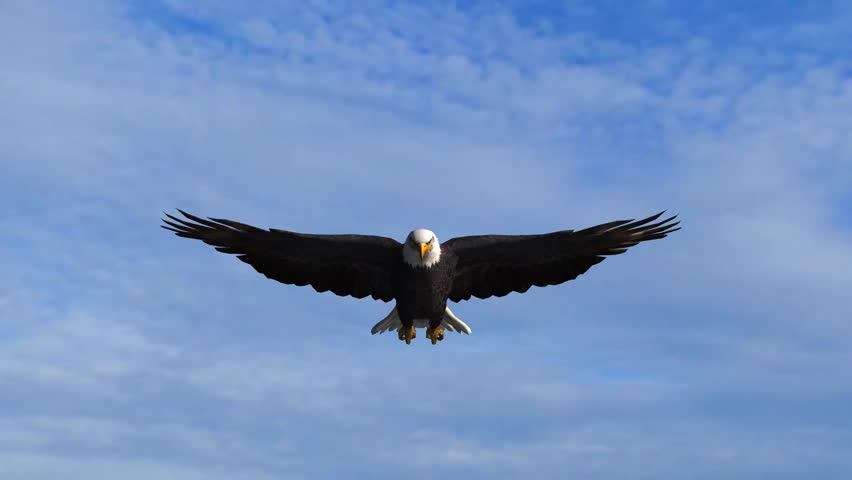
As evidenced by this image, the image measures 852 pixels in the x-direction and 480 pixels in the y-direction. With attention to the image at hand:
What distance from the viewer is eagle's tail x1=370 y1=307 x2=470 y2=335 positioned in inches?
731

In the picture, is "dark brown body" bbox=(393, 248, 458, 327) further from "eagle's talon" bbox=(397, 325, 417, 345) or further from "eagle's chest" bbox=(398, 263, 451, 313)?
"eagle's talon" bbox=(397, 325, 417, 345)

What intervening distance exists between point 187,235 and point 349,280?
2457 millimetres

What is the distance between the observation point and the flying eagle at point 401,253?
699 inches

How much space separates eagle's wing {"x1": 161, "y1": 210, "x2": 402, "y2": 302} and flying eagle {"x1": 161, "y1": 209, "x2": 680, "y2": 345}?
14mm

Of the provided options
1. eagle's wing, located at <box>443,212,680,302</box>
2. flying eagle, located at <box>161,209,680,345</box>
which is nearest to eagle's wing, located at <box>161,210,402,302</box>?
flying eagle, located at <box>161,209,680,345</box>

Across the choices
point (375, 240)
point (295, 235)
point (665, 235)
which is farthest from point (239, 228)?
point (665, 235)

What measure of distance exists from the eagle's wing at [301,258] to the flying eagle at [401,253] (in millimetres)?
14

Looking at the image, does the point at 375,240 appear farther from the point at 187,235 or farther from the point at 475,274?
the point at 187,235

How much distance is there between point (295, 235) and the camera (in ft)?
58.2

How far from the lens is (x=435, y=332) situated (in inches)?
719

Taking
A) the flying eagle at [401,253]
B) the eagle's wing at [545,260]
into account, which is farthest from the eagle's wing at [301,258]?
the eagle's wing at [545,260]

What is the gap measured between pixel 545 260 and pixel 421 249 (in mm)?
2189

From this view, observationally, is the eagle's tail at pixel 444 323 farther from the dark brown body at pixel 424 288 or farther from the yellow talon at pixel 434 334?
the dark brown body at pixel 424 288

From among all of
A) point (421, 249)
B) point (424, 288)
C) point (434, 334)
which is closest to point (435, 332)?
point (434, 334)
